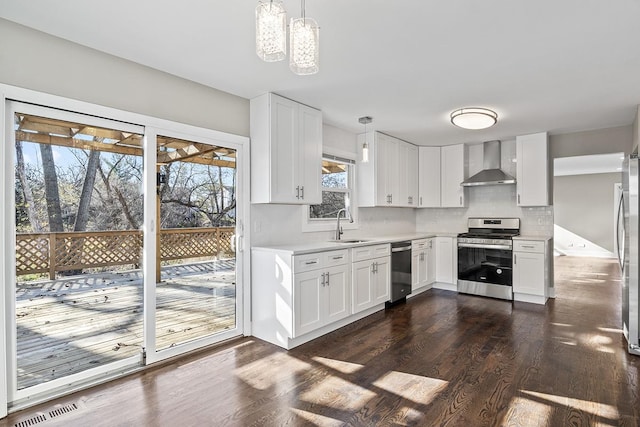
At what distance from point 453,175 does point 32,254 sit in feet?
18.2

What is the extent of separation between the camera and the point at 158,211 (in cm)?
299

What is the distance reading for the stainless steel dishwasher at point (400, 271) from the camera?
15.2ft

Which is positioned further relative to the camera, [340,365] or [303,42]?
[340,365]

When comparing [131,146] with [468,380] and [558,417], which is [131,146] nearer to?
[468,380]

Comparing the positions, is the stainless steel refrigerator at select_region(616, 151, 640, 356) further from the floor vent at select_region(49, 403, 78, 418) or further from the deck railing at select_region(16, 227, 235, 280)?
the floor vent at select_region(49, 403, 78, 418)

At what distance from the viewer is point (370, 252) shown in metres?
4.21

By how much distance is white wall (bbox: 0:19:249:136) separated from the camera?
223 cm

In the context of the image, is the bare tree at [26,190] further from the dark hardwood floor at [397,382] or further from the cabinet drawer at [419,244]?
the cabinet drawer at [419,244]

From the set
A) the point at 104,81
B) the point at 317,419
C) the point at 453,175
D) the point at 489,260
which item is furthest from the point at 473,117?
the point at 104,81

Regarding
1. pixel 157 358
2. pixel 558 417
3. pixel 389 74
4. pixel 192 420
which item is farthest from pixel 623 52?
pixel 157 358

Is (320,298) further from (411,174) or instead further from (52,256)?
(411,174)

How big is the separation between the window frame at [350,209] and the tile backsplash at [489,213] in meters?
2.03

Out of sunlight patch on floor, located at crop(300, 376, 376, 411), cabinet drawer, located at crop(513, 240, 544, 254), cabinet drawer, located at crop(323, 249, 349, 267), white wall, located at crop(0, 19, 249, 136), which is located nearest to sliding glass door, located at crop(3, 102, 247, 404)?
white wall, located at crop(0, 19, 249, 136)

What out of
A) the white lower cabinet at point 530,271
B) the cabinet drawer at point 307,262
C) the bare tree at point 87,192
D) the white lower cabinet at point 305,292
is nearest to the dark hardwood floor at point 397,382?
the white lower cabinet at point 305,292
